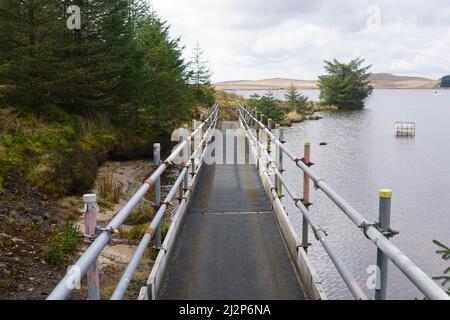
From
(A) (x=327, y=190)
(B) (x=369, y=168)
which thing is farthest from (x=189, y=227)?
(B) (x=369, y=168)

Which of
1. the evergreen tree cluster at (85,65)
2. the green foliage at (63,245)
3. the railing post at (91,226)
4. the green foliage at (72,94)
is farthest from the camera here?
the evergreen tree cluster at (85,65)

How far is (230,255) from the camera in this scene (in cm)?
620

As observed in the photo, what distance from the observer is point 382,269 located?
308 cm

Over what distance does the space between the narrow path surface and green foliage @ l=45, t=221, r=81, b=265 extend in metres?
2.32

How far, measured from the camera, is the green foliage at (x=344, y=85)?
9044 cm

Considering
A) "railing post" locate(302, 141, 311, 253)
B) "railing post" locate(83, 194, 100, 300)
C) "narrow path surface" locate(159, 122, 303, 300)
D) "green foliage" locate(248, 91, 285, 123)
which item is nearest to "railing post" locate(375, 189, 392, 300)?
"railing post" locate(83, 194, 100, 300)

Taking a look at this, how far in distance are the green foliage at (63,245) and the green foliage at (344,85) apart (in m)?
85.4

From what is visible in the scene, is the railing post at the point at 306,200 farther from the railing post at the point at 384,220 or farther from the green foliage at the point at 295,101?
the green foliage at the point at 295,101

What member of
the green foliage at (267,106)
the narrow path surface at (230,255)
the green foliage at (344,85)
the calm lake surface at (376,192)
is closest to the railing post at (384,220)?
the narrow path surface at (230,255)

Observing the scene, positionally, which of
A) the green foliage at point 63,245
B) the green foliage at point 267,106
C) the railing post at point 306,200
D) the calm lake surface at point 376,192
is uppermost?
the green foliage at point 267,106

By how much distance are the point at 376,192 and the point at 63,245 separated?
1866cm

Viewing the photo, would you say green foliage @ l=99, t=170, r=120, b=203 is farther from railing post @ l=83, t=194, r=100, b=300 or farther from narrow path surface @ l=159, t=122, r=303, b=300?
railing post @ l=83, t=194, r=100, b=300

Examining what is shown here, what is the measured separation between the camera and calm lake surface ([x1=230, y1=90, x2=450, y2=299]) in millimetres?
14312
